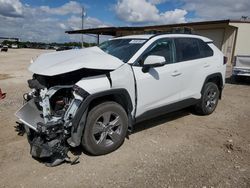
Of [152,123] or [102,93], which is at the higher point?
[102,93]

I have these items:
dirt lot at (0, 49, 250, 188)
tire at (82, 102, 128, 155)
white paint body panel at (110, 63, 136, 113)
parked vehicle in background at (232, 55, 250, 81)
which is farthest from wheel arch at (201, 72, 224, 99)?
parked vehicle in background at (232, 55, 250, 81)

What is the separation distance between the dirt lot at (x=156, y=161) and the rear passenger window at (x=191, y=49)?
1459 millimetres

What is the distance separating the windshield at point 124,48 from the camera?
4.41m

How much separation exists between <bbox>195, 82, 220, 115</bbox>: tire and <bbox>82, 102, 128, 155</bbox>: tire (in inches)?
98.5

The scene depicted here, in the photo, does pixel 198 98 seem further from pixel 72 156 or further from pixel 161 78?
pixel 72 156

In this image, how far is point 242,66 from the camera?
11.0m

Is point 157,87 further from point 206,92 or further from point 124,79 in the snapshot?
point 206,92

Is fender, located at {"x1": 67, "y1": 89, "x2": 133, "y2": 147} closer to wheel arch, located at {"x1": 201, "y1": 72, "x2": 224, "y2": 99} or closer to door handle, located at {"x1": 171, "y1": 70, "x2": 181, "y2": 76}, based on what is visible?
door handle, located at {"x1": 171, "y1": 70, "x2": 181, "y2": 76}

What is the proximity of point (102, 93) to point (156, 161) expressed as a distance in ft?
4.35

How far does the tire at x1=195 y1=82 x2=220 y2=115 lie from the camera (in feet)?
19.0

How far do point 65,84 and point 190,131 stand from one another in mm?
2708

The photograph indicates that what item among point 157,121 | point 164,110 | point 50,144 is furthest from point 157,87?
point 50,144

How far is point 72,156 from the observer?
3908 mm

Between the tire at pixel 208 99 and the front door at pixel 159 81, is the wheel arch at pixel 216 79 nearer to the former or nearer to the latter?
the tire at pixel 208 99
